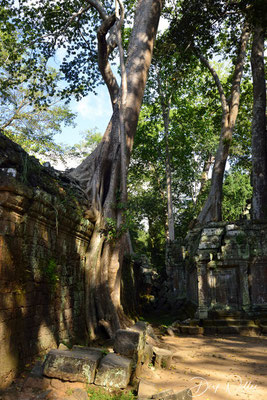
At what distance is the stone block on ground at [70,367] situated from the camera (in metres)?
3.36

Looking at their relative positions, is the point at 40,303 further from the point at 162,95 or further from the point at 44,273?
the point at 162,95

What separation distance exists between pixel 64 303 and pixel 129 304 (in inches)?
228

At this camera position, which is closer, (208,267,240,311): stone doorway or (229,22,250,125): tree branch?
(208,267,240,311): stone doorway

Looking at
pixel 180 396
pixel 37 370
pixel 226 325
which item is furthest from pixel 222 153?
pixel 37 370

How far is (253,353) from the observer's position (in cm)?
598

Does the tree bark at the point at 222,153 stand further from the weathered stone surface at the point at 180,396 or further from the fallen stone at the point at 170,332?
the weathered stone surface at the point at 180,396

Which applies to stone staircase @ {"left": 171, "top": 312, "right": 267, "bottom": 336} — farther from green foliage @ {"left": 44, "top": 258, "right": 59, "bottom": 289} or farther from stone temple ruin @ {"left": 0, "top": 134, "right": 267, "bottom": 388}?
green foliage @ {"left": 44, "top": 258, "right": 59, "bottom": 289}

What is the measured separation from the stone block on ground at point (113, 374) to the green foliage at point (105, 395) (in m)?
0.06

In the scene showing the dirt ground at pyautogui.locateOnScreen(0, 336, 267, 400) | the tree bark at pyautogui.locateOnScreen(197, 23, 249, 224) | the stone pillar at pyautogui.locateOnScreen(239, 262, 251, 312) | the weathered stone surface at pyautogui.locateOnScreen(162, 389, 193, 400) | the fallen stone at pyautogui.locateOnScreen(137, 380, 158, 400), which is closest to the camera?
the weathered stone surface at pyautogui.locateOnScreen(162, 389, 193, 400)

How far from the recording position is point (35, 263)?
13.3ft

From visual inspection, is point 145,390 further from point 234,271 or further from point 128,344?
point 234,271

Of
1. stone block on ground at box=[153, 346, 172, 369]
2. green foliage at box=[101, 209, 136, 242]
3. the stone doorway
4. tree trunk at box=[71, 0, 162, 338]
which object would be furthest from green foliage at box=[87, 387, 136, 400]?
the stone doorway

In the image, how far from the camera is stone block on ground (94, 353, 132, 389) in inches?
135

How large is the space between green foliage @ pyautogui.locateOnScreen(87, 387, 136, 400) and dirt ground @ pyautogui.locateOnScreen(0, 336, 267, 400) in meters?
0.10
